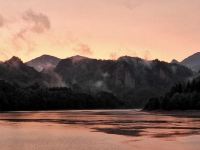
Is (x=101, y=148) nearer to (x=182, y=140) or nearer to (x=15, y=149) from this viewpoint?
(x=15, y=149)

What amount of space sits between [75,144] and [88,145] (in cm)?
242

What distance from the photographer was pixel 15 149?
66438mm

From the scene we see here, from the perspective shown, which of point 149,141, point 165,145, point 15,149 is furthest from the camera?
point 149,141

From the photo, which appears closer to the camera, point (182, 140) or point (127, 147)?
point (127, 147)

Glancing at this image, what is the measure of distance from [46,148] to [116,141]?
48.2ft

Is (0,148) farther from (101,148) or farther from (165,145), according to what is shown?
(165,145)

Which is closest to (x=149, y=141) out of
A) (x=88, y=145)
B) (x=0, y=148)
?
(x=88, y=145)

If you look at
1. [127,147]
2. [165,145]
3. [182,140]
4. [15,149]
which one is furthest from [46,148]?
[182,140]

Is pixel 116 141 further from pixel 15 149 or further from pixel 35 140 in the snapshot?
pixel 15 149

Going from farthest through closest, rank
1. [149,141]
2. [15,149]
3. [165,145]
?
[149,141], [165,145], [15,149]

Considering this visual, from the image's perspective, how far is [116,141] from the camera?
3120 inches

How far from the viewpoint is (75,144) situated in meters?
74.6

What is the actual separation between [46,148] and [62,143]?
7.85m

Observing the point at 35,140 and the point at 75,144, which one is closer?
the point at 75,144
